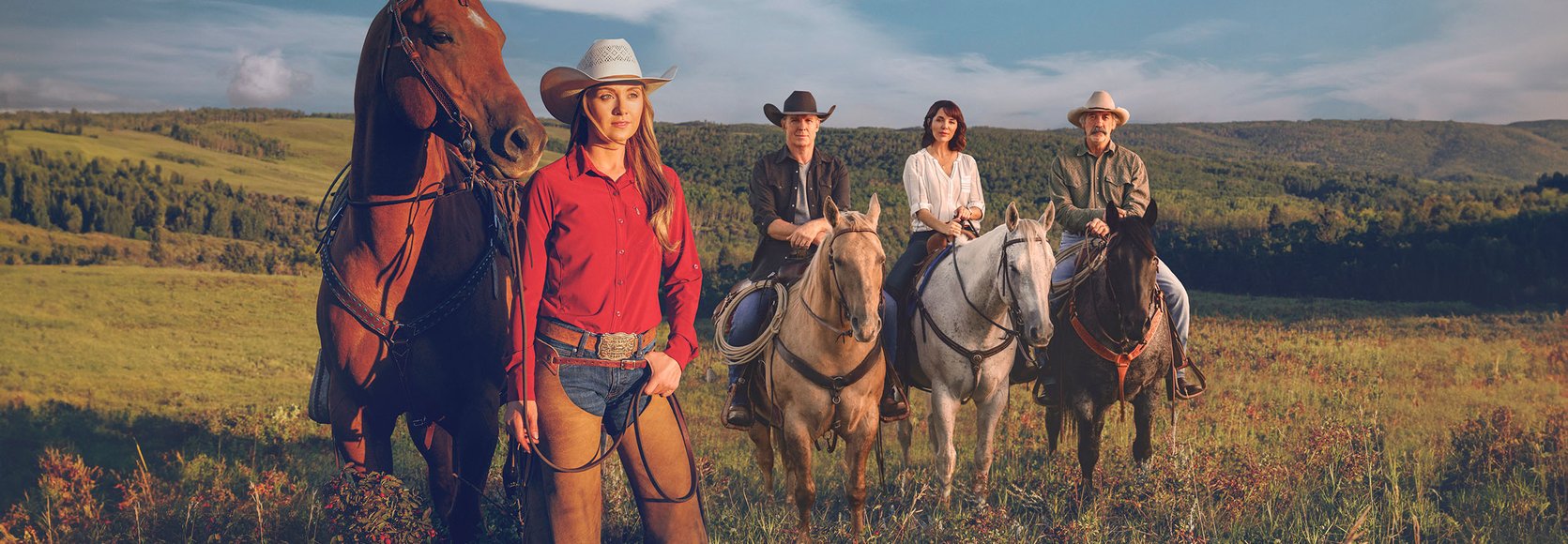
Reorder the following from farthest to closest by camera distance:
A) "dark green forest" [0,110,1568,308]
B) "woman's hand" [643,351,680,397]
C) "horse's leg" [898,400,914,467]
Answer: "dark green forest" [0,110,1568,308] → "horse's leg" [898,400,914,467] → "woman's hand" [643,351,680,397]

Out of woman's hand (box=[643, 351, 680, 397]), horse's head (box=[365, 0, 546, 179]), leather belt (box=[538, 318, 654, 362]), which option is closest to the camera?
leather belt (box=[538, 318, 654, 362])

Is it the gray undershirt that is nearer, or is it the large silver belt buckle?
the large silver belt buckle

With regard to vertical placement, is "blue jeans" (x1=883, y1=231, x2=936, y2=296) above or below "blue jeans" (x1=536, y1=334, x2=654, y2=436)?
above

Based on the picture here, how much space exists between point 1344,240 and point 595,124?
130ft

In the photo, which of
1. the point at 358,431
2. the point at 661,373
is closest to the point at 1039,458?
the point at 661,373

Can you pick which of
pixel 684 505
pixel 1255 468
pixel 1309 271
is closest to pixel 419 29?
pixel 684 505

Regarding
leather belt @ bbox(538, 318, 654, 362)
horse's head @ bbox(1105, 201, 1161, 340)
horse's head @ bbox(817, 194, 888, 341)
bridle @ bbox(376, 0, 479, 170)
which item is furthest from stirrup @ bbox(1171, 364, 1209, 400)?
bridle @ bbox(376, 0, 479, 170)

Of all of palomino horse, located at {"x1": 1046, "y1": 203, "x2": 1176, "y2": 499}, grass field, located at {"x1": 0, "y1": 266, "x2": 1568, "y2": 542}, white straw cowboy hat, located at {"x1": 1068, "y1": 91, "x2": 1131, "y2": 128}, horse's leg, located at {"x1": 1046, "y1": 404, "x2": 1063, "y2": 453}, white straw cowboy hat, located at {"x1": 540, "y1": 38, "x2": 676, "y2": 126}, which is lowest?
grass field, located at {"x1": 0, "y1": 266, "x2": 1568, "y2": 542}

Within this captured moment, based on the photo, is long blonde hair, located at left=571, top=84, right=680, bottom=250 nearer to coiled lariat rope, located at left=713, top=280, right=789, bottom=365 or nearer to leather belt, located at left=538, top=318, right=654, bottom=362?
leather belt, located at left=538, top=318, right=654, bottom=362

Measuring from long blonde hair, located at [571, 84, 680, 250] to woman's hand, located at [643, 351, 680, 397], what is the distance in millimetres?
504

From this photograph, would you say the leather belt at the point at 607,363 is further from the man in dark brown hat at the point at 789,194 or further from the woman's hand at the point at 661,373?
the man in dark brown hat at the point at 789,194

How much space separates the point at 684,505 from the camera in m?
3.83

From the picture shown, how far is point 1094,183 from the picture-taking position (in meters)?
7.61

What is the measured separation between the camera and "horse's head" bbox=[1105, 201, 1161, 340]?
6.29 m
